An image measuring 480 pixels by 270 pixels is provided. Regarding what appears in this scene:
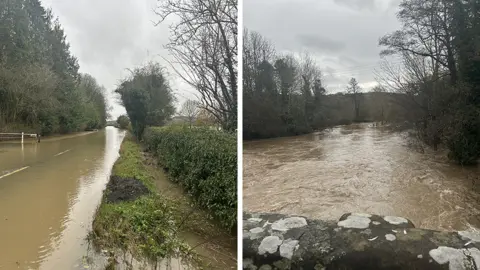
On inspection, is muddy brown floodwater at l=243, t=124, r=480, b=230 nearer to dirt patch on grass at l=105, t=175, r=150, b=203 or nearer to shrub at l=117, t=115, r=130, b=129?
dirt patch on grass at l=105, t=175, r=150, b=203

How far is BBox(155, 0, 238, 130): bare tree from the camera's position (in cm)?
216

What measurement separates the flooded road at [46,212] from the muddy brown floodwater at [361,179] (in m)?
1.28

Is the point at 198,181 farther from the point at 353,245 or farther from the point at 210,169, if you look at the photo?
the point at 353,245

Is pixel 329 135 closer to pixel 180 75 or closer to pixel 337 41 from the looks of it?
pixel 337 41

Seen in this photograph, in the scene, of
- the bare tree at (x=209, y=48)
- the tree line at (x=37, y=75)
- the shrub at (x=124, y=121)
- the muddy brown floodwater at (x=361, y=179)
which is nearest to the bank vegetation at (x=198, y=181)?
the bare tree at (x=209, y=48)

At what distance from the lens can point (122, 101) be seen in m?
9.02

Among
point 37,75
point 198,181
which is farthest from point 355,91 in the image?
point 37,75

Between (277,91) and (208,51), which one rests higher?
(208,51)

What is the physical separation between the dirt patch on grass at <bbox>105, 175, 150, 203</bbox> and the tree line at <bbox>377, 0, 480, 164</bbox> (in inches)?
104

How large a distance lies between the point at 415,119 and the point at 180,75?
191 centimetres

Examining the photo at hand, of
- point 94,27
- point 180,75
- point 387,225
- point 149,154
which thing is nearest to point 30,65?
point 149,154

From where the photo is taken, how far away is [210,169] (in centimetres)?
299

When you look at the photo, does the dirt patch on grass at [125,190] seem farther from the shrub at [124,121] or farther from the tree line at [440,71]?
the shrub at [124,121]

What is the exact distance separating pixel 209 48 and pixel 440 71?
1.46 meters
